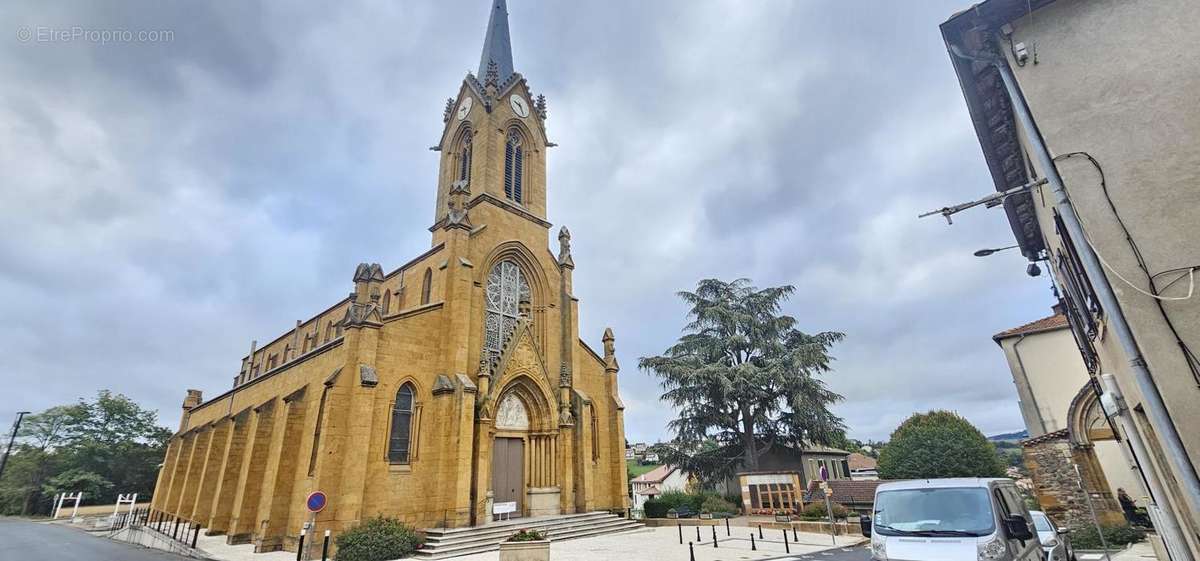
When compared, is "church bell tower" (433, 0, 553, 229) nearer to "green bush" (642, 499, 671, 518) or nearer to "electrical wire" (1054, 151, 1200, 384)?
"green bush" (642, 499, 671, 518)

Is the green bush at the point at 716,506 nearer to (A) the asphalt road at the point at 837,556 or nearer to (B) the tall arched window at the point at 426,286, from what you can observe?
(A) the asphalt road at the point at 837,556

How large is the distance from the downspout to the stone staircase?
581 inches

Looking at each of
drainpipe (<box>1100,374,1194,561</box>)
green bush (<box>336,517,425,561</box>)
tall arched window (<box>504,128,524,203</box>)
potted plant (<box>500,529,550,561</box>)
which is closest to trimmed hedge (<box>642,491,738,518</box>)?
green bush (<box>336,517,425,561</box>)

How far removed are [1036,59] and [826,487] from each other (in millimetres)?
13147

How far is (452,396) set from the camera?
1772 cm

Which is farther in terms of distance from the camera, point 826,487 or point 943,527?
point 826,487

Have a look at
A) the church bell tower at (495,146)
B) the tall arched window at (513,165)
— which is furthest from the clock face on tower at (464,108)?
the tall arched window at (513,165)

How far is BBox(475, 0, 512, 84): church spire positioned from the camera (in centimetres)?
3000

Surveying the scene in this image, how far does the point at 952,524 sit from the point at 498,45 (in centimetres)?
3268

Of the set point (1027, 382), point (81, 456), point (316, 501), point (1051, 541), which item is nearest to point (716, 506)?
point (1051, 541)

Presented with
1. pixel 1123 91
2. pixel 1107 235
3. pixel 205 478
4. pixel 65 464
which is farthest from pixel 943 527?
pixel 65 464

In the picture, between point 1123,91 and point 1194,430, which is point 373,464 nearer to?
point 1194,430

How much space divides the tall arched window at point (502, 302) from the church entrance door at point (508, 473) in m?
3.51

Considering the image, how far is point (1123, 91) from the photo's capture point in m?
6.13
